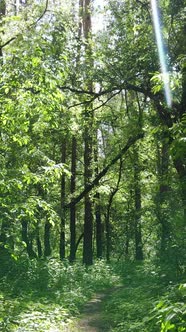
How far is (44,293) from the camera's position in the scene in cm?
983

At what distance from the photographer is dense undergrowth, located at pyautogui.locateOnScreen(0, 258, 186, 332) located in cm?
678

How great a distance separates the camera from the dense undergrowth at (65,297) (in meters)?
6.78

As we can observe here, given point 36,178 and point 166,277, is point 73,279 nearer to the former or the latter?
point 166,277

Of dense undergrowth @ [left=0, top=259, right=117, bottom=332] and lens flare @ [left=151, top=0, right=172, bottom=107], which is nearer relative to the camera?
dense undergrowth @ [left=0, top=259, right=117, bottom=332]

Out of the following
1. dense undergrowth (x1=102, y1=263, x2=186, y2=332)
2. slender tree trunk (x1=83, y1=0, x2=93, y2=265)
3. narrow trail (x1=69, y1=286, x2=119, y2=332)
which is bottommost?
narrow trail (x1=69, y1=286, x2=119, y2=332)

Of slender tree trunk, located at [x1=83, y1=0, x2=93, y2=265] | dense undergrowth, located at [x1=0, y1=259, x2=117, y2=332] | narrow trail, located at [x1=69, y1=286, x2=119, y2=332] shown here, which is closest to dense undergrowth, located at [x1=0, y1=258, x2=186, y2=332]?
dense undergrowth, located at [x1=0, y1=259, x2=117, y2=332]

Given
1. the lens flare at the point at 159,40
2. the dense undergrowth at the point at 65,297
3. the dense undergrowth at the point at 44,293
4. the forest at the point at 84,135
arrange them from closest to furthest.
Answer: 1. the forest at the point at 84,135
2. the dense undergrowth at the point at 65,297
3. the dense undergrowth at the point at 44,293
4. the lens flare at the point at 159,40

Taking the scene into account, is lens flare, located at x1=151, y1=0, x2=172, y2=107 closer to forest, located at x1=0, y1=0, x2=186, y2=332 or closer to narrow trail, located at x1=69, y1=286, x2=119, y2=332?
forest, located at x1=0, y1=0, x2=186, y2=332

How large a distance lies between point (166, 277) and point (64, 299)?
8.98 ft

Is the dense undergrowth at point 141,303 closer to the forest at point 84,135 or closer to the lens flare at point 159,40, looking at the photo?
the forest at point 84,135

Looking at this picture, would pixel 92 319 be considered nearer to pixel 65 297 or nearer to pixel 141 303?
pixel 141 303

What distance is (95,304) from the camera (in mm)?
10070

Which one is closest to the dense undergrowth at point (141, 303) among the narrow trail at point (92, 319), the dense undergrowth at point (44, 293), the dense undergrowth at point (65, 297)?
the dense undergrowth at point (65, 297)

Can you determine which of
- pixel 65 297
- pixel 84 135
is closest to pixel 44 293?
pixel 65 297
